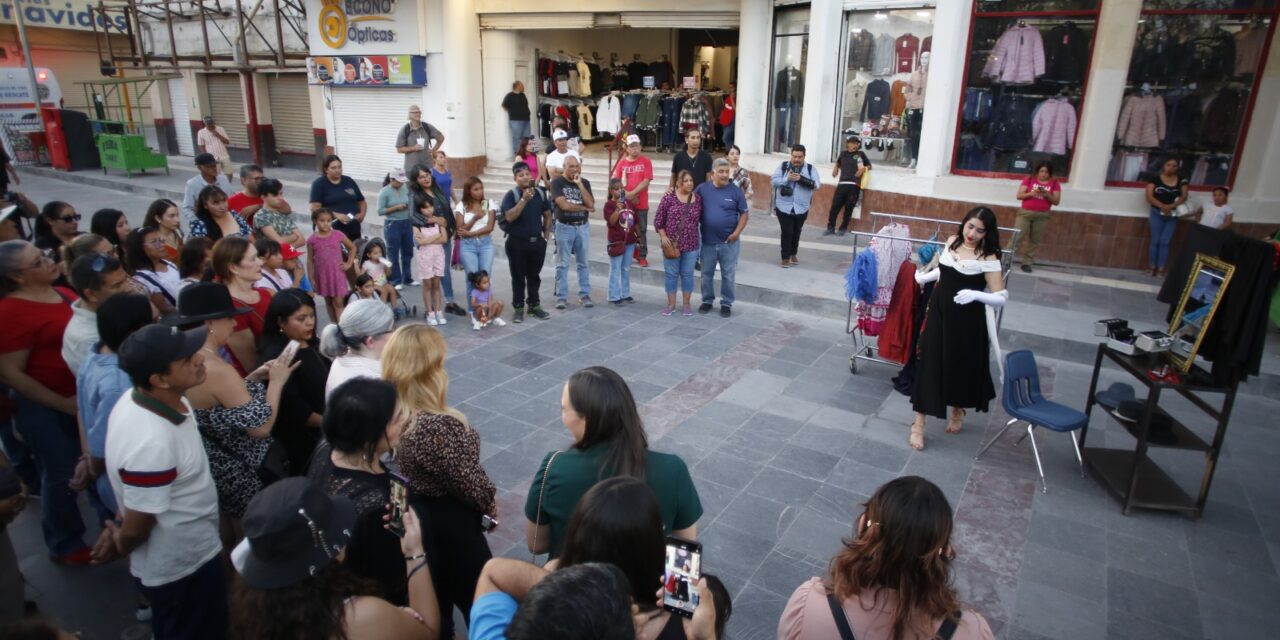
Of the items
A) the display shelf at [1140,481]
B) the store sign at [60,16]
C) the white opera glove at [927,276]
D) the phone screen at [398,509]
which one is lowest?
the display shelf at [1140,481]

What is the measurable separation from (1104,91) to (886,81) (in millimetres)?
3282

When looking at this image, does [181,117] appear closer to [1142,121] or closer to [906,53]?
[906,53]

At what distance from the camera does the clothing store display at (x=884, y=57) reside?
40.1 feet

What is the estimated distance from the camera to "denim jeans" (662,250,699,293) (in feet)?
28.0

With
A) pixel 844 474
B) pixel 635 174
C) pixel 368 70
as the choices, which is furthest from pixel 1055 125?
pixel 368 70

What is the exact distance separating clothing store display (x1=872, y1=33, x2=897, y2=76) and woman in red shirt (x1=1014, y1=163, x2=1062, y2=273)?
3.19 metres

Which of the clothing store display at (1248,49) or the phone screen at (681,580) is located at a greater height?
the clothing store display at (1248,49)

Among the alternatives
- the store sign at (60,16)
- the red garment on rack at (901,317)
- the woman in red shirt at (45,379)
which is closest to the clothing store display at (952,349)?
the red garment on rack at (901,317)

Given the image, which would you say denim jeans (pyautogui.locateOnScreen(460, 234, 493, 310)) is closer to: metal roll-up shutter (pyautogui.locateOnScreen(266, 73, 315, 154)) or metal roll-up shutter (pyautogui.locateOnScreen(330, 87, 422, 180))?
metal roll-up shutter (pyautogui.locateOnScreen(330, 87, 422, 180))

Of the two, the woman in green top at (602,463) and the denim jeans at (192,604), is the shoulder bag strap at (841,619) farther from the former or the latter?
the denim jeans at (192,604)

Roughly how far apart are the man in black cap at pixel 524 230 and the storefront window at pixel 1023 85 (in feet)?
23.5

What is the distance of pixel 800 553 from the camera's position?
430cm

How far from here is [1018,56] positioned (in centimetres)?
1100

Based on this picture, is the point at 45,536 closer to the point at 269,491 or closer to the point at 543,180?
the point at 269,491
